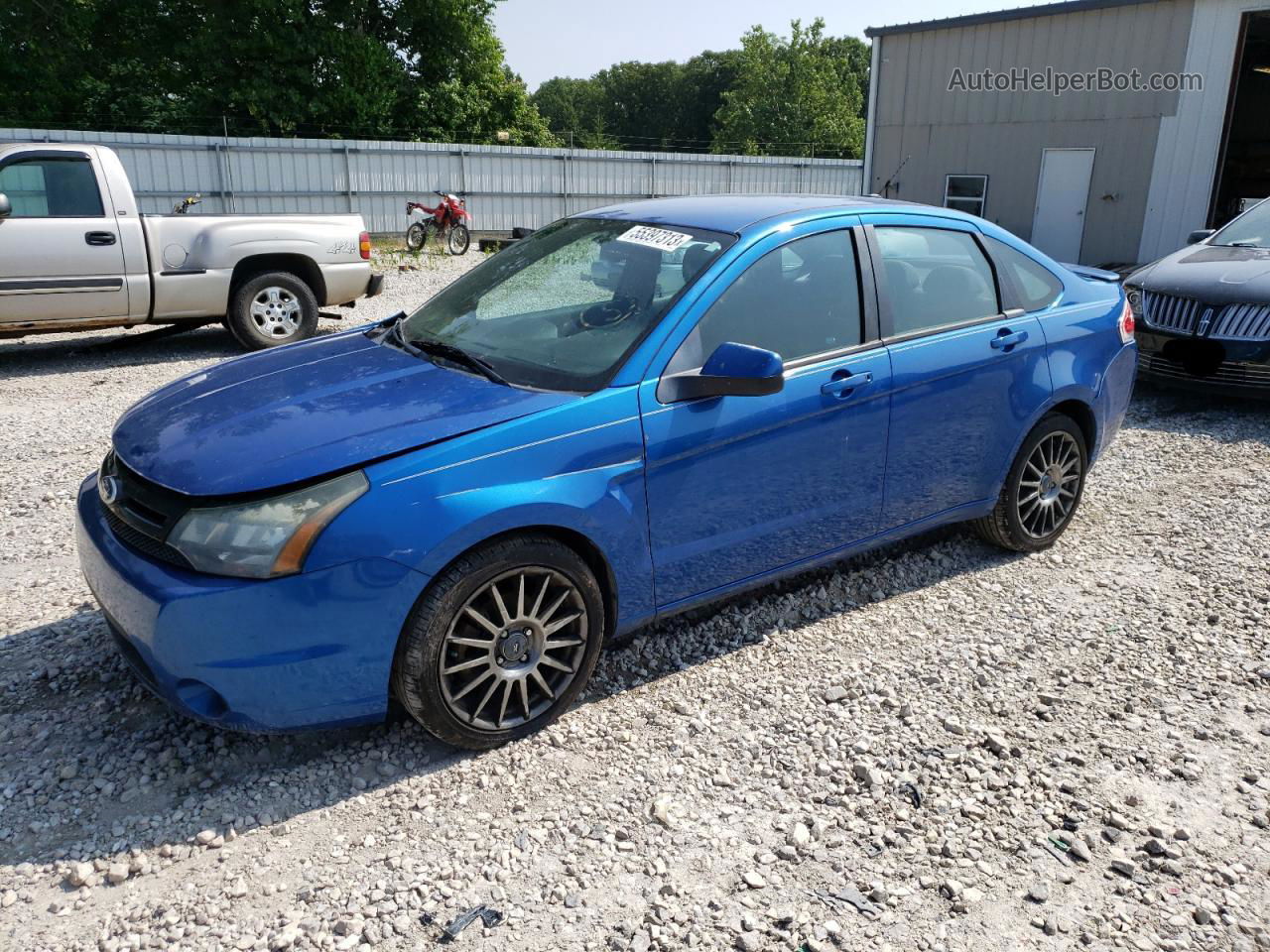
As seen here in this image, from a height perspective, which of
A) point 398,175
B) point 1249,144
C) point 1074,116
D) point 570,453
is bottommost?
point 570,453

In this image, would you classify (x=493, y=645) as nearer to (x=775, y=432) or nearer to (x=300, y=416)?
(x=300, y=416)

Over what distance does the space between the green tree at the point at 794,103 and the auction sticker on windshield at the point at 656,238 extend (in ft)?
183

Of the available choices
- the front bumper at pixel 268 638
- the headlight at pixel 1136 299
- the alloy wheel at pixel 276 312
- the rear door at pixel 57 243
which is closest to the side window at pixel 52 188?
the rear door at pixel 57 243

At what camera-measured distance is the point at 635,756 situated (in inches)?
126

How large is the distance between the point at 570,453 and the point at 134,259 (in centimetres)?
713

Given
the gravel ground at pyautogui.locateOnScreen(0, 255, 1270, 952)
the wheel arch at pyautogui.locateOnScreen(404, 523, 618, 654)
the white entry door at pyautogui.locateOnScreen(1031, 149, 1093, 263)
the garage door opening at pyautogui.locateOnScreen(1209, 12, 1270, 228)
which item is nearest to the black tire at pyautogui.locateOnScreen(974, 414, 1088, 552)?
the gravel ground at pyautogui.locateOnScreen(0, 255, 1270, 952)

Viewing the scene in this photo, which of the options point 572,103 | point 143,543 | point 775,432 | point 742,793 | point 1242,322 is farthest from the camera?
point 572,103

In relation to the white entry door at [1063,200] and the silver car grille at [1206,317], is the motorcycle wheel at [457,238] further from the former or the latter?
the silver car grille at [1206,317]

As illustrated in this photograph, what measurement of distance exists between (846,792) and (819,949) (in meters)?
0.66

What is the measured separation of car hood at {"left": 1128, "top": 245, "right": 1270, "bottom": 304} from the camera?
7.25 meters

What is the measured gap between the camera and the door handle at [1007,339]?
4.25m

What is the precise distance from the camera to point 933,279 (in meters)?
4.20

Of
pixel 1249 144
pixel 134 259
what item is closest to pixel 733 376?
pixel 134 259

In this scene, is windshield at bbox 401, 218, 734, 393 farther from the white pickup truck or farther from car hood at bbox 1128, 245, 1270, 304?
the white pickup truck
